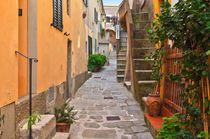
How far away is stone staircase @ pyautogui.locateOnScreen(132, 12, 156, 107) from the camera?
493 centimetres

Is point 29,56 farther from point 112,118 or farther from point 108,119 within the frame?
point 112,118

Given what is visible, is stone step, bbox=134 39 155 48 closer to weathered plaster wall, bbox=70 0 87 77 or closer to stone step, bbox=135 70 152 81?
stone step, bbox=135 70 152 81

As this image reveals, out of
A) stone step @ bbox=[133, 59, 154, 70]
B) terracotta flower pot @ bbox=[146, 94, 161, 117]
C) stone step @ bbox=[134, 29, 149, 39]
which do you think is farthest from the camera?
stone step @ bbox=[134, 29, 149, 39]

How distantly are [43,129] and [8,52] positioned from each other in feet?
3.73

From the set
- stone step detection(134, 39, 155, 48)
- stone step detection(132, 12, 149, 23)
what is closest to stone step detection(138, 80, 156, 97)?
stone step detection(134, 39, 155, 48)

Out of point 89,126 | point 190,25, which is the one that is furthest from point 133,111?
point 190,25

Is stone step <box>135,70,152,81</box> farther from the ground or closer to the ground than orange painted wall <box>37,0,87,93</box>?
closer to the ground

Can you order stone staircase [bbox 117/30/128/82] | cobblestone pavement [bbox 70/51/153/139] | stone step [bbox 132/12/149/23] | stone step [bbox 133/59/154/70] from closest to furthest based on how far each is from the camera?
cobblestone pavement [bbox 70/51/153/139]
stone step [bbox 133/59/154/70]
stone step [bbox 132/12/149/23]
stone staircase [bbox 117/30/128/82]

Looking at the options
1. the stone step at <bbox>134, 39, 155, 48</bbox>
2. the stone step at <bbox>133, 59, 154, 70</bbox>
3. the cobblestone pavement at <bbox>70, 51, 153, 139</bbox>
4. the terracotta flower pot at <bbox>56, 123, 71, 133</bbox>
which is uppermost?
the stone step at <bbox>134, 39, 155, 48</bbox>

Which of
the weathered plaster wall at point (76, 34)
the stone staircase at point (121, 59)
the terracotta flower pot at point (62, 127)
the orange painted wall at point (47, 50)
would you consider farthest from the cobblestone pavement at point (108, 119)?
the stone staircase at point (121, 59)

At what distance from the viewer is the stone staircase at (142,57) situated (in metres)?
4.93

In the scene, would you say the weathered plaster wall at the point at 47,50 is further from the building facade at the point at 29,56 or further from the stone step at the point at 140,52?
the stone step at the point at 140,52

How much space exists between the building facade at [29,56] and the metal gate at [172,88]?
7.91 feet

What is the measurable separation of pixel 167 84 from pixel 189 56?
1.79 metres
